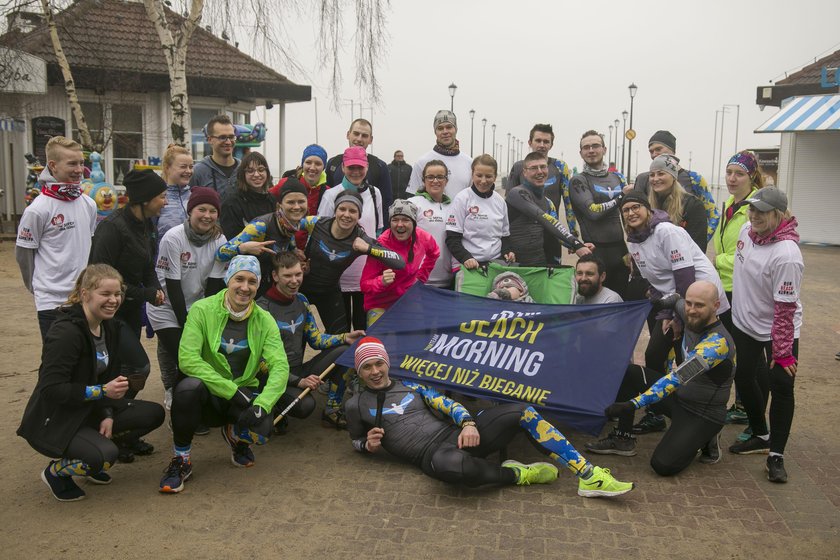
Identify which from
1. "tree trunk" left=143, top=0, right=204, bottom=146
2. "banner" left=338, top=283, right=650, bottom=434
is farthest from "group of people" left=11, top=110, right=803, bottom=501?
"tree trunk" left=143, top=0, right=204, bottom=146

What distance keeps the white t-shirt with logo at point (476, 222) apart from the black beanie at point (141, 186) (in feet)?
8.68

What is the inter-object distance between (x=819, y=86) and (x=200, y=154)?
62.9 ft

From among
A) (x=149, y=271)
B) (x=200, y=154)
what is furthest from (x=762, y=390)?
(x=200, y=154)

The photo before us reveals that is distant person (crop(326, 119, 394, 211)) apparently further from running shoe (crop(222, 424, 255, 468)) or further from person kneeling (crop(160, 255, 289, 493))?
running shoe (crop(222, 424, 255, 468))

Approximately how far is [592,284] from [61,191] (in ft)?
13.7

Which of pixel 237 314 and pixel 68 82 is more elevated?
pixel 68 82

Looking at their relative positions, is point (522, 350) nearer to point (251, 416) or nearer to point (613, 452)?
point (613, 452)

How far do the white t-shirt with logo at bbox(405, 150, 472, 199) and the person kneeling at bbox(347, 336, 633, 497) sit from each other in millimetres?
2783

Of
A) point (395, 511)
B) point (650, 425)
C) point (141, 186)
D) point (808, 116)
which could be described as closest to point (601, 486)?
point (395, 511)

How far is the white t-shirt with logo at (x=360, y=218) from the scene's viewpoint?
6.93 meters

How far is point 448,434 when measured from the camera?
208 inches

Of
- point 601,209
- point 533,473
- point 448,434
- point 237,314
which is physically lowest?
point 533,473

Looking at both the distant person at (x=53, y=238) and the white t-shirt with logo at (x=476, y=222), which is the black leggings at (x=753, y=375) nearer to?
the white t-shirt with logo at (x=476, y=222)

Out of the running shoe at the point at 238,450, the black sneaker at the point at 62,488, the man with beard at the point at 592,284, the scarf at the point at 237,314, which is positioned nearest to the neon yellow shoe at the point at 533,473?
the man with beard at the point at 592,284
